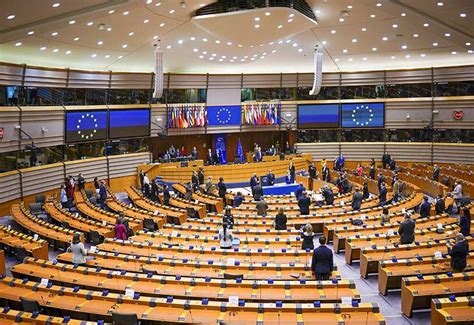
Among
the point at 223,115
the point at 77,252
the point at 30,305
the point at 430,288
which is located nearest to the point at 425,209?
the point at 430,288

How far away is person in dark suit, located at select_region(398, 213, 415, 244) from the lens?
42.8 ft

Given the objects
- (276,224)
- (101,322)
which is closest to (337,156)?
(276,224)

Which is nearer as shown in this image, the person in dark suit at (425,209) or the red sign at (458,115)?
the person in dark suit at (425,209)

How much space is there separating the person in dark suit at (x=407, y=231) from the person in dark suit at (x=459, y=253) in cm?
186

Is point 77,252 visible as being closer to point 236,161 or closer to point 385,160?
point 236,161

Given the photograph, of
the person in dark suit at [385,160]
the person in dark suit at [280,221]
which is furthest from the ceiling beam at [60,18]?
the person in dark suit at [385,160]

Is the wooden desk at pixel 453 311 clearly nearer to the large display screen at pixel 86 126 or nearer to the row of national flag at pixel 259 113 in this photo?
the large display screen at pixel 86 126

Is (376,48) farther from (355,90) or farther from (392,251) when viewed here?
(392,251)

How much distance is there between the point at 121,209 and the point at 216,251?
8780mm

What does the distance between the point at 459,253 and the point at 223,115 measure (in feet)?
77.7

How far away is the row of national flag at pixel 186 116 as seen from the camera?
31062 millimetres

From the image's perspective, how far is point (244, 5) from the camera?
65.2ft

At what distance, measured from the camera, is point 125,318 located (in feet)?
27.6

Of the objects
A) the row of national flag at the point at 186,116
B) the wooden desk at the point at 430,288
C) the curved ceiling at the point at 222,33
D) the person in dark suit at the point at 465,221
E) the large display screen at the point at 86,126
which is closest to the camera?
the wooden desk at the point at 430,288
